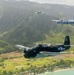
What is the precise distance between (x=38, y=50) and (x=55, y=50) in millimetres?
6963

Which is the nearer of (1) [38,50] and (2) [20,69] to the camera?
(1) [38,50]

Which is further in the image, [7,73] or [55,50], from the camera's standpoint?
[7,73]

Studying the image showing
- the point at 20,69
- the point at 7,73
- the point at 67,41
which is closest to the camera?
the point at 67,41

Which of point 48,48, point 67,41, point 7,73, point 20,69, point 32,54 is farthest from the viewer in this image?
point 20,69

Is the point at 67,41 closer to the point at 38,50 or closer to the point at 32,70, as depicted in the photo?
the point at 38,50

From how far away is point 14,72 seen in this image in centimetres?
→ 18975

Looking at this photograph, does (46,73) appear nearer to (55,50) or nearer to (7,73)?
(7,73)

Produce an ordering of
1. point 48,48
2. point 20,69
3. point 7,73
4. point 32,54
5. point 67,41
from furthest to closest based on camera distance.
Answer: point 20,69 → point 7,73 → point 67,41 → point 48,48 → point 32,54

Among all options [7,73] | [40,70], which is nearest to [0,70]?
[7,73]

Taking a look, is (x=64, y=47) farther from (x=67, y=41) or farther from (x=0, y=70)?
(x=0, y=70)

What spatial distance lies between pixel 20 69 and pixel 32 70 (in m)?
8.87

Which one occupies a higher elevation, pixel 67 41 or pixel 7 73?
pixel 67 41

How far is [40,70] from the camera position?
199m

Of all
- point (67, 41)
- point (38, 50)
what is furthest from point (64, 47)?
point (38, 50)
